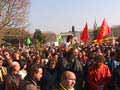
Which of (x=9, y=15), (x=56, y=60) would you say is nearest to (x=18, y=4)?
(x=9, y=15)

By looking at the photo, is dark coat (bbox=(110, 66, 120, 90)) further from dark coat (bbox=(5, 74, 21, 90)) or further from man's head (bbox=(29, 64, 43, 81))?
man's head (bbox=(29, 64, 43, 81))

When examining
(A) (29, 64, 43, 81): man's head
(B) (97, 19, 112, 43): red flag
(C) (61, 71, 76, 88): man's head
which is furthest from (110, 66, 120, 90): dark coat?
(B) (97, 19, 112, 43): red flag

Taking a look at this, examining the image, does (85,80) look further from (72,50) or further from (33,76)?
(33,76)

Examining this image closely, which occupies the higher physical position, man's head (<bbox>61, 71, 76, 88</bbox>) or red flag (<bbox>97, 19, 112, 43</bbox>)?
man's head (<bbox>61, 71, 76, 88</bbox>)

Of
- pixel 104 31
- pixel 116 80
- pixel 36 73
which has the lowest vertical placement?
pixel 116 80

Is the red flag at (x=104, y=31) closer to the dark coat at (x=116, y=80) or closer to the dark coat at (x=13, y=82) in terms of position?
the dark coat at (x=116, y=80)

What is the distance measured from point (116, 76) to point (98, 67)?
1.62 ft

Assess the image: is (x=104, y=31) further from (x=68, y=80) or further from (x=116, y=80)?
(x=68, y=80)

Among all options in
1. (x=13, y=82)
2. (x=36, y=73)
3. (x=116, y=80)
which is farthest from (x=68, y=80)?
(x=116, y=80)

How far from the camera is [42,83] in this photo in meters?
9.75

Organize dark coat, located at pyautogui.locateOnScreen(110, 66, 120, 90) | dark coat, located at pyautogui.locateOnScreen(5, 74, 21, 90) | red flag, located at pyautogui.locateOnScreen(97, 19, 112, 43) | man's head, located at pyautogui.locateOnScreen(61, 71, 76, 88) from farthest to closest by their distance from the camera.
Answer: red flag, located at pyautogui.locateOnScreen(97, 19, 112, 43) → dark coat, located at pyautogui.locateOnScreen(110, 66, 120, 90) → dark coat, located at pyautogui.locateOnScreen(5, 74, 21, 90) → man's head, located at pyautogui.locateOnScreen(61, 71, 76, 88)

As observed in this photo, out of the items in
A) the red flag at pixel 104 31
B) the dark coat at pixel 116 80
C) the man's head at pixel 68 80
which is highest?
the man's head at pixel 68 80

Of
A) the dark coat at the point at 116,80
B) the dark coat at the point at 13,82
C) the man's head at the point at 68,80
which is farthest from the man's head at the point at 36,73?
the dark coat at the point at 116,80

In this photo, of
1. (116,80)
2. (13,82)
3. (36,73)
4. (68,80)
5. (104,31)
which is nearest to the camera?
(68,80)
